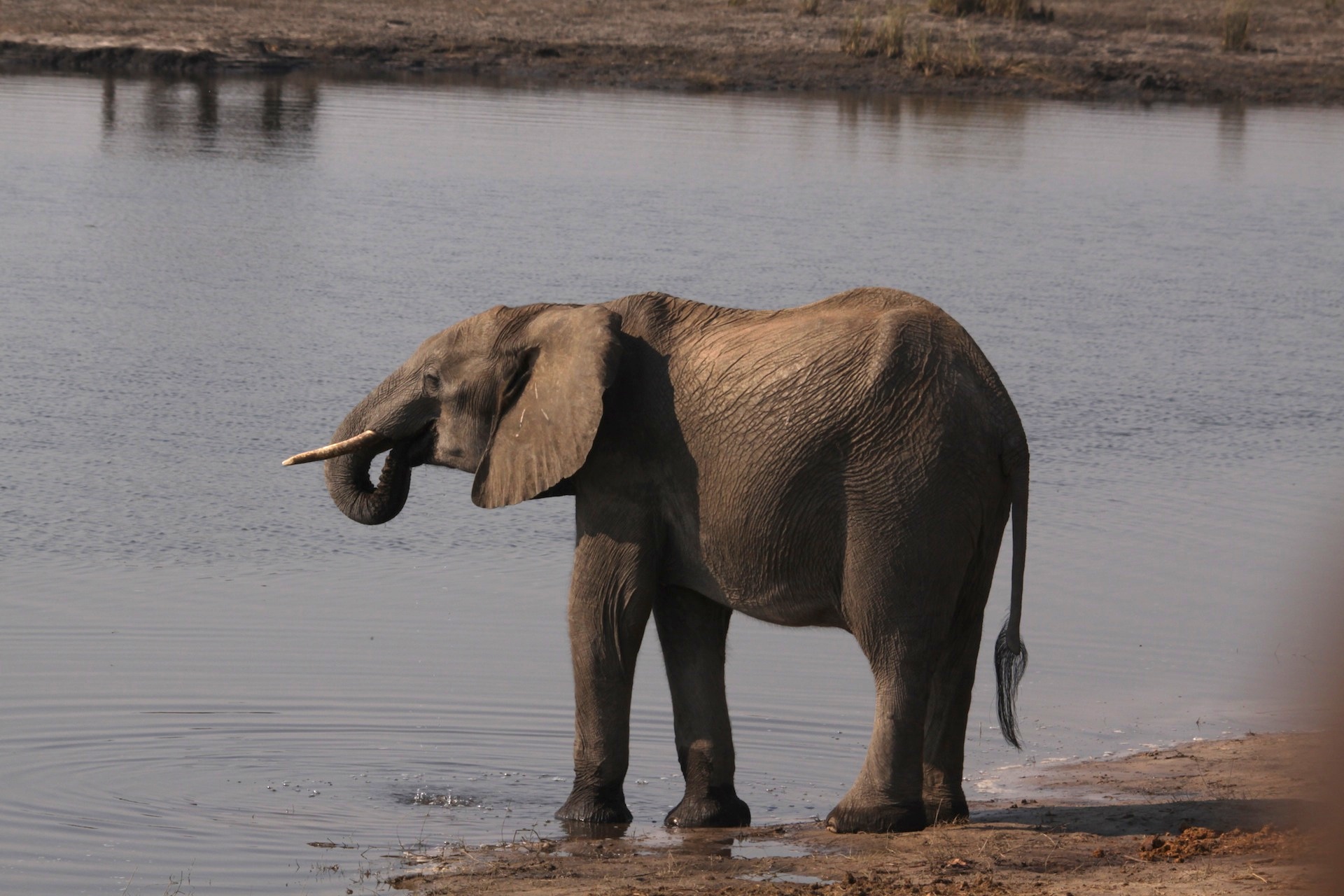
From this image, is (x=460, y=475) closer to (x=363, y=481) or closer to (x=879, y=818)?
(x=363, y=481)

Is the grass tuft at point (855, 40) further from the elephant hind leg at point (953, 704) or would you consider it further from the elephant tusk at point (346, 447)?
the elephant hind leg at point (953, 704)

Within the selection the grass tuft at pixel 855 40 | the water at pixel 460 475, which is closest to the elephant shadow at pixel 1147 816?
the water at pixel 460 475

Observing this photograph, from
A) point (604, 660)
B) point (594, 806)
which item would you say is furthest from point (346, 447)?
point (594, 806)

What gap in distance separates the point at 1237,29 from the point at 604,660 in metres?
31.8

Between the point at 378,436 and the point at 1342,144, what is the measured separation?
23.6m

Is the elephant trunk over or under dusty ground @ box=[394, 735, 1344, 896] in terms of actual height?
over

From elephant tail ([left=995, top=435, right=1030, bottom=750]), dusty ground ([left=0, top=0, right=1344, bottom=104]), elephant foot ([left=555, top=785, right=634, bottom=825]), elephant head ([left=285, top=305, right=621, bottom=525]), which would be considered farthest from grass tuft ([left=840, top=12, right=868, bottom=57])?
elephant foot ([left=555, top=785, right=634, bottom=825])

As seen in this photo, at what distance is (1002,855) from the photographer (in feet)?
16.7

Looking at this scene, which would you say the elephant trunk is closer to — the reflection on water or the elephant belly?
the elephant belly

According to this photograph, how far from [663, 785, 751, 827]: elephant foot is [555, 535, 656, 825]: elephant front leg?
0.19 meters

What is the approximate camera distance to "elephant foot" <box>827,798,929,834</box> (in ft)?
17.9

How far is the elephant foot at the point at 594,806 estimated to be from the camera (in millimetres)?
5871

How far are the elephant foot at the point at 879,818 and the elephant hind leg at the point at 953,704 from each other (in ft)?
0.40

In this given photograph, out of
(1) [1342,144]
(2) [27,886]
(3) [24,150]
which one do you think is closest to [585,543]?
(2) [27,886]
